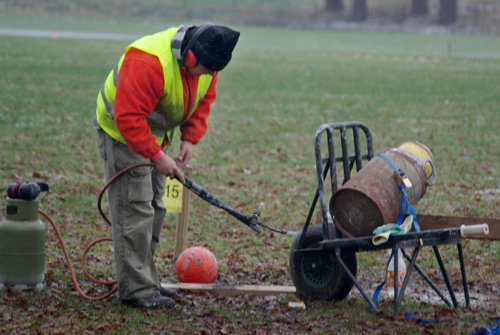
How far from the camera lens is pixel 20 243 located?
660 centimetres

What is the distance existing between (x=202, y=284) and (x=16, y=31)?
3359 centimetres

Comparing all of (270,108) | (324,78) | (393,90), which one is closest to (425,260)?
(270,108)

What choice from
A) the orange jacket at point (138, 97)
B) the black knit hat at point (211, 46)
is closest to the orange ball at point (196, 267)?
the orange jacket at point (138, 97)

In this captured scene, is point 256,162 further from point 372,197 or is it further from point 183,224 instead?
point 372,197

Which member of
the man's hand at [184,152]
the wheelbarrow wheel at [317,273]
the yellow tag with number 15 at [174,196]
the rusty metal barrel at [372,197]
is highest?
the man's hand at [184,152]

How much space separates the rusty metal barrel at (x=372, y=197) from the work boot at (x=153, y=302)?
117 centimetres

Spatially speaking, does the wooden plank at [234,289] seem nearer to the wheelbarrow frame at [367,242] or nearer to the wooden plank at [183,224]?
the wheelbarrow frame at [367,242]

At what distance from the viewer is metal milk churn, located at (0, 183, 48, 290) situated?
6.60 m

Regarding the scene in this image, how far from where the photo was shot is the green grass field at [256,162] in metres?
6.25

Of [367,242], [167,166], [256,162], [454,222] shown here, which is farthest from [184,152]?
[256,162]

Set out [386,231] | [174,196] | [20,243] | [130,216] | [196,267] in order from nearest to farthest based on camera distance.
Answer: [386,231] < [130,216] < [20,243] < [196,267] < [174,196]

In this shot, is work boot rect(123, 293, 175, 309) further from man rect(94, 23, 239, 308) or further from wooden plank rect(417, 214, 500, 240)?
wooden plank rect(417, 214, 500, 240)

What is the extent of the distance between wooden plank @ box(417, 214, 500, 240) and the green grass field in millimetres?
496

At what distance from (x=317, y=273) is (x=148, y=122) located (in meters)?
1.46
